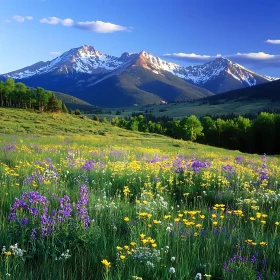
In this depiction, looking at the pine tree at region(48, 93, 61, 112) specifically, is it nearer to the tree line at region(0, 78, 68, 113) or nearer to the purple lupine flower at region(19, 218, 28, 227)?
the tree line at region(0, 78, 68, 113)

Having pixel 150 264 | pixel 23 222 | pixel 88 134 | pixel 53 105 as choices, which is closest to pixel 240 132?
pixel 53 105

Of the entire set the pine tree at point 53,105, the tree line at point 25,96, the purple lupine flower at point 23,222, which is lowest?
the purple lupine flower at point 23,222

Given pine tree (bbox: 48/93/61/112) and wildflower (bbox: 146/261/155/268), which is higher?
pine tree (bbox: 48/93/61/112)

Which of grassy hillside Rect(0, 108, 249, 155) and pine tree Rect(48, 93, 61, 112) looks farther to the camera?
pine tree Rect(48, 93, 61, 112)

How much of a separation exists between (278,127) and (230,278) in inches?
3509

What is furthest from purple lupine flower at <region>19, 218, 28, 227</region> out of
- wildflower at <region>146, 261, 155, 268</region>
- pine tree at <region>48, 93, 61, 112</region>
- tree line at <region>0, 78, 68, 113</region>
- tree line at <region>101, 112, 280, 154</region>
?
tree line at <region>101, 112, 280, 154</region>

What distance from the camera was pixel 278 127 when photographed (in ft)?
275

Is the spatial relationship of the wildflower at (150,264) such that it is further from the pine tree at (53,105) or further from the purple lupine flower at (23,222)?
the pine tree at (53,105)

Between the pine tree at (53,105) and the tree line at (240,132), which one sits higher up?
the pine tree at (53,105)

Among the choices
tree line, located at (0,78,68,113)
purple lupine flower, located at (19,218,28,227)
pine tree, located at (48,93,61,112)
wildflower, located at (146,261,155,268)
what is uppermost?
tree line, located at (0,78,68,113)

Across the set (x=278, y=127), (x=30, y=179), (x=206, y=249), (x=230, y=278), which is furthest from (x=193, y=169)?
(x=278, y=127)

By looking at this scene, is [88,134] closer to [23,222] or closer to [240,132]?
[23,222]

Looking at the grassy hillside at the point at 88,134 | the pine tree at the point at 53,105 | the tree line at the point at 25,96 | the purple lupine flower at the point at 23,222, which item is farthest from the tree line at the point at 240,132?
the purple lupine flower at the point at 23,222

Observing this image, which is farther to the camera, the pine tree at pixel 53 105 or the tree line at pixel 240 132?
the tree line at pixel 240 132
